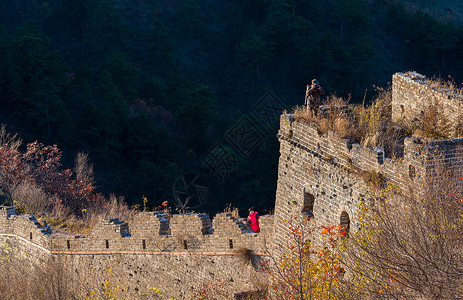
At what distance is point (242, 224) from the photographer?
1894 cm

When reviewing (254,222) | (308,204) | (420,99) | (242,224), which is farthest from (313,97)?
(242,224)

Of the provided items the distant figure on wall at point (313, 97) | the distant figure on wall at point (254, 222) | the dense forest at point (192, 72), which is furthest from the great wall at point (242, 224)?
the dense forest at point (192, 72)

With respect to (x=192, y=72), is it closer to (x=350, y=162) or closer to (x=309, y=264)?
(x=309, y=264)

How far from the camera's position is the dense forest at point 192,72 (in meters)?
50.3

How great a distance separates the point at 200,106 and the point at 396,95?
116 ft

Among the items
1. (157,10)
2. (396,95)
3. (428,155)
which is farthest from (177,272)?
(157,10)

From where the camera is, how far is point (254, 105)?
59.4m

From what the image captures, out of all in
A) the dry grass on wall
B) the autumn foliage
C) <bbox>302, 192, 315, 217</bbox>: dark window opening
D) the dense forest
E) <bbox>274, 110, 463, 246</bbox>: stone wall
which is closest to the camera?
<bbox>274, 110, 463, 246</bbox>: stone wall

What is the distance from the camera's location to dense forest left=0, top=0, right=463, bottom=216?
50.3m

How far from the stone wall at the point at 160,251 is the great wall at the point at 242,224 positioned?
0.09 feet

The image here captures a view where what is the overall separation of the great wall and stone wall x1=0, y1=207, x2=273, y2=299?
0.03 metres

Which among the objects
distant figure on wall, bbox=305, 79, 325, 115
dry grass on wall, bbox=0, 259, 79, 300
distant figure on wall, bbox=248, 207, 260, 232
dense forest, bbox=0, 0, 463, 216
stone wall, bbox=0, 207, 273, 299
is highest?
dense forest, bbox=0, 0, 463, 216
